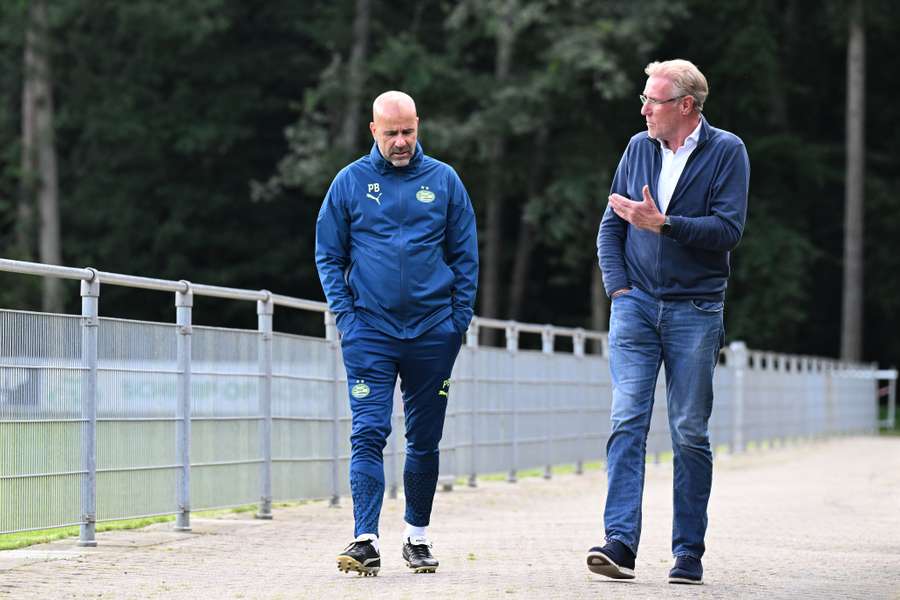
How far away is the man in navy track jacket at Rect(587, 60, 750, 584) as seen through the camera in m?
7.70

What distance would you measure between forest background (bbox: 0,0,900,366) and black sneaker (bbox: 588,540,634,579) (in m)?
28.3

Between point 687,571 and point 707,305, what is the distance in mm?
1064

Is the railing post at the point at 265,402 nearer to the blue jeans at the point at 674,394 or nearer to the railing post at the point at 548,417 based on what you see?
the blue jeans at the point at 674,394

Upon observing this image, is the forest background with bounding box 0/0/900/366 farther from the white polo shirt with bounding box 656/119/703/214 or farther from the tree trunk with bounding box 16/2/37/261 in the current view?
the white polo shirt with bounding box 656/119/703/214

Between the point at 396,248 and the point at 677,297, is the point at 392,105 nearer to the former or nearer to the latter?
the point at 396,248

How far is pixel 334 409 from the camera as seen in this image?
1256 cm

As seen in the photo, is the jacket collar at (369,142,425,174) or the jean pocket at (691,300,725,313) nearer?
the jean pocket at (691,300,725,313)

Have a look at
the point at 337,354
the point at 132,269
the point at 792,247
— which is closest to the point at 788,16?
the point at 792,247

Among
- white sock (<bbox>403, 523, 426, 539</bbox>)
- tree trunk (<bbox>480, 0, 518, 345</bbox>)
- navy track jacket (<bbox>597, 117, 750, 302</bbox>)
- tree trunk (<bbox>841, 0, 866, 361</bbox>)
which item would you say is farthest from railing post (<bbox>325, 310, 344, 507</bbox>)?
tree trunk (<bbox>841, 0, 866, 361</bbox>)

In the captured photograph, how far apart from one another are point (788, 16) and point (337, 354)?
4060cm

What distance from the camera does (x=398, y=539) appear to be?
9867 millimetres

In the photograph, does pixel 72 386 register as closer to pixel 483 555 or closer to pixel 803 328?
pixel 483 555

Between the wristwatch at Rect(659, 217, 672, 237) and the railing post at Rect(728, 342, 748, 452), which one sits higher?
the wristwatch at Rect(659, 217, 672, 237)

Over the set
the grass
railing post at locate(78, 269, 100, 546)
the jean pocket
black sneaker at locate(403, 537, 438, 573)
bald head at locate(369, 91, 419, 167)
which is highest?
bald head at locate(369, 91, 419, 167)
